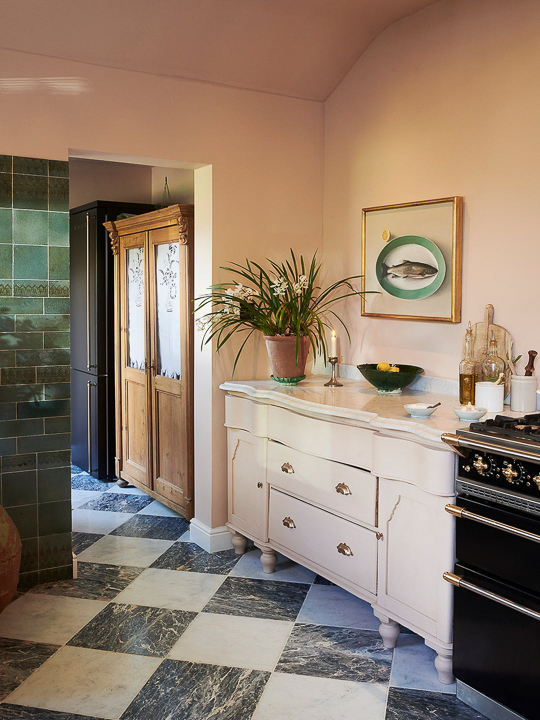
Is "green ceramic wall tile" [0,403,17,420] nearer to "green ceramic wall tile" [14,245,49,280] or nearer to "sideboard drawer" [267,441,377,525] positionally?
"green ceramic wall tile" [14,245,49,280]

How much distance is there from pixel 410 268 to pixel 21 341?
6.18 feet


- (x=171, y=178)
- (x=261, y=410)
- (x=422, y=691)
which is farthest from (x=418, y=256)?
(x=171, y=178)

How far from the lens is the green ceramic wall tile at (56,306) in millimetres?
3266

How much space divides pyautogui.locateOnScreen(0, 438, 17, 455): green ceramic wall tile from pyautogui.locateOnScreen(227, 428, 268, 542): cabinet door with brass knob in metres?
1.08

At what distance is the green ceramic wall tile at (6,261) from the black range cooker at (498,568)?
208 centimetres

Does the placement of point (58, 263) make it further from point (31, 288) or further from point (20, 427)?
point (20, 427)

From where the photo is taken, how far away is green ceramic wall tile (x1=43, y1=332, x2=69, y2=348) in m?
3.28

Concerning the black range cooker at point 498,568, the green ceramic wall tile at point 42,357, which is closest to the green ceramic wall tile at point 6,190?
the green ceramic wall tile at point 42,357

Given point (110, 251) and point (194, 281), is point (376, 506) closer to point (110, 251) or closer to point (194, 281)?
point (194, 281)

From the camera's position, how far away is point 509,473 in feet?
7.04

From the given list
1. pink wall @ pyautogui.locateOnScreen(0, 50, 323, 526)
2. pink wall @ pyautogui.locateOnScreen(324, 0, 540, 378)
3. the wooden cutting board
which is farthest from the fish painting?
pink wall @ pyautogui.locateOnScreen(0, 50, 323, 526)

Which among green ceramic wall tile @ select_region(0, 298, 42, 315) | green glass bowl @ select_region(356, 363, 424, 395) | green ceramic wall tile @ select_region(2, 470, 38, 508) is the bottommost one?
green ceramic wall tile @ select_region(2, 470, 38, 508)

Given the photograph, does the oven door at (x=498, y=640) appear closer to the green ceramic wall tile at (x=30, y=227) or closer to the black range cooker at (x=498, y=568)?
the black range cooker at (x=498, y=568)

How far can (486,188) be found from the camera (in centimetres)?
297
